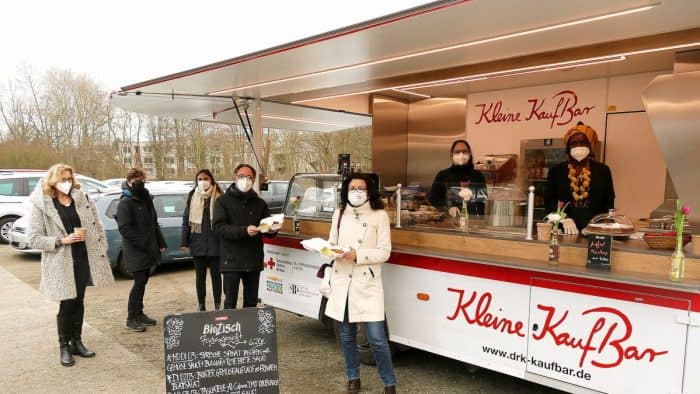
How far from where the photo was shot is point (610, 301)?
2.61 metres

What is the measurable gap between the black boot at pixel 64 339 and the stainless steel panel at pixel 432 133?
533 centimetres

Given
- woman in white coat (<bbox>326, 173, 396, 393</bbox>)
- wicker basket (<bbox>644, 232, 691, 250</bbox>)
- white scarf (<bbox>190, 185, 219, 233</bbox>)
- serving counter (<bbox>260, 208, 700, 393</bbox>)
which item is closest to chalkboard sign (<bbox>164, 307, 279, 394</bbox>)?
woman in white coat (<bbox>326, 173, 396, 393</bbox>)

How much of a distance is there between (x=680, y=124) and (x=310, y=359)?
3.63 m

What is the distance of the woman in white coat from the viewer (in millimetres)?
3152

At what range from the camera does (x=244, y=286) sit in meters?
4.17

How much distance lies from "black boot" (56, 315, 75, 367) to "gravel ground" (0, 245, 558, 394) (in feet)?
1.61

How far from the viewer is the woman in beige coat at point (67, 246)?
3727mm

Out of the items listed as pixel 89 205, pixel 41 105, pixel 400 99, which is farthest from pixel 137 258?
pixel 41 105

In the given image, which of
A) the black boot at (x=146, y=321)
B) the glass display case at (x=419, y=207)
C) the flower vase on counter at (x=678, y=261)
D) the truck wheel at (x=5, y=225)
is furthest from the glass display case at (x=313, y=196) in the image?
the truck wheel at (x=5, y=225)

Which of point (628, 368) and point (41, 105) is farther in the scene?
point (41, 105)

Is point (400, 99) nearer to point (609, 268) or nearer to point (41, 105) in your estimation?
point (609, 268)

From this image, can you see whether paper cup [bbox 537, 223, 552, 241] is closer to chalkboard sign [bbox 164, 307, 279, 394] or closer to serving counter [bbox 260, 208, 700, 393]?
serving counter [bbox 260, 208, 700, 393]

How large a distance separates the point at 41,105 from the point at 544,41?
29.0 m

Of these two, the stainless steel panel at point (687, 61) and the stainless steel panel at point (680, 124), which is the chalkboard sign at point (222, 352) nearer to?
the stainless steel panel at point (680, 124)
